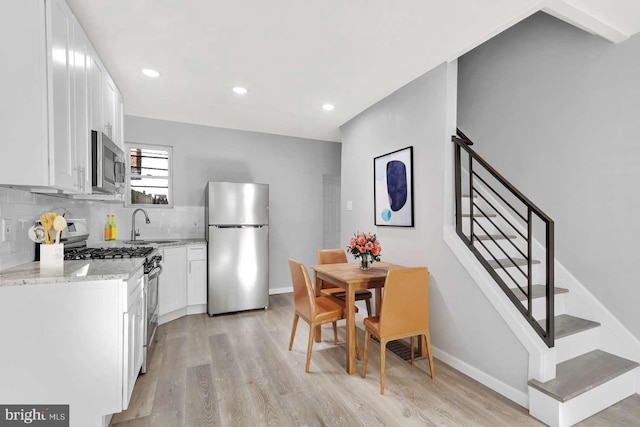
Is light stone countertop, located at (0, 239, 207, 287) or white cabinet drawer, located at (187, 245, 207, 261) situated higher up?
light stone countertop, located at (0, 239, 207, 287)

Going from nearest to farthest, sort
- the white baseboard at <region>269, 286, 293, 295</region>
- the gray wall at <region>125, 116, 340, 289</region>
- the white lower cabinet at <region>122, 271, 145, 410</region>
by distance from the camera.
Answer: the white lower cabinet at <region>122, 271, 145, 410</region>, the gray wall at <region>125, 116, 340, 289</region>, the white baseboard at <region>269, 286, 293, 295</region>

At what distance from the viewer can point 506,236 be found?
277 cm

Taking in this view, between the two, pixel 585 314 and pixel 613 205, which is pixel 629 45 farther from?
pixel 585 314

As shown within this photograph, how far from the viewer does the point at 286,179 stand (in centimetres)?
505

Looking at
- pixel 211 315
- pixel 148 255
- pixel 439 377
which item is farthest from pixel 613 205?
pixel 211 315

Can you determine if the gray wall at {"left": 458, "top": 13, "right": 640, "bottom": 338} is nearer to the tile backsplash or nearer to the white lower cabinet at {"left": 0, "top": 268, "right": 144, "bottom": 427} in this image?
the white lower cabinet at {"left": 0, "top": 268, "right": 144, "bottom": 427}

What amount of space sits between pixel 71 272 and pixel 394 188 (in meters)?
2.73

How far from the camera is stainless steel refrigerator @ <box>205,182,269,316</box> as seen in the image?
12.8 feet

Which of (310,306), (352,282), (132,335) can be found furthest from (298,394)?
(132,335)

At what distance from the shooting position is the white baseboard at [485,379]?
6.69ft

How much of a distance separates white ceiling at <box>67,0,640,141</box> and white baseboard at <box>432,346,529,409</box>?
251 cm

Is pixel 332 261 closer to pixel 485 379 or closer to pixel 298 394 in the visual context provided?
pixel 298 394

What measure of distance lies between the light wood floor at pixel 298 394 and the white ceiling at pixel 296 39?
259 cm

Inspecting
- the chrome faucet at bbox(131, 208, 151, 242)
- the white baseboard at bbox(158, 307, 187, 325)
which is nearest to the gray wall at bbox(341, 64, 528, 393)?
the white baseboard at bbox(158, 307, 187, 325)
